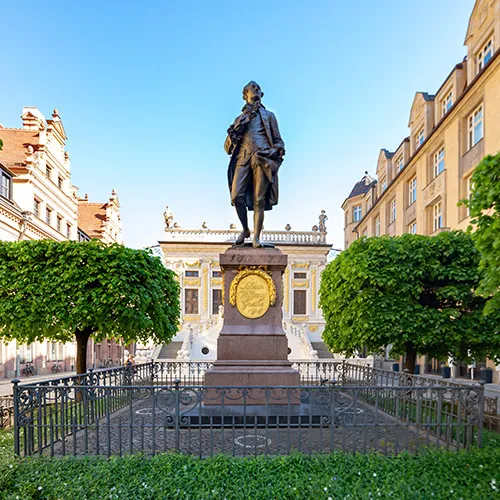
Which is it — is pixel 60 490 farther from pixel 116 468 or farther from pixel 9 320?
pixel 9 320

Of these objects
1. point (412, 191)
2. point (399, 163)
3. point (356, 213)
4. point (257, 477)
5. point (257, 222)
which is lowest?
point (257, 477)

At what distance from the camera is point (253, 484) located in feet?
15.8

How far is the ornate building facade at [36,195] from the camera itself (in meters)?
24.1

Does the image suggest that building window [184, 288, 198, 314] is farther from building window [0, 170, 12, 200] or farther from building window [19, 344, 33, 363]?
building window [0, 170, 12, 200]

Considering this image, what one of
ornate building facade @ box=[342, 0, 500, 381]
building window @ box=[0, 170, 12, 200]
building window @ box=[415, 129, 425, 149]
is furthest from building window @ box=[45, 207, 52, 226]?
building window @ box=[415, 129, 425, 149]

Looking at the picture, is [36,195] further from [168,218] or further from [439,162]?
[439,162]

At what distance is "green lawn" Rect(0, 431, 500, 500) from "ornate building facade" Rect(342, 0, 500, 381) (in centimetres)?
1766

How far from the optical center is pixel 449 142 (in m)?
23.6

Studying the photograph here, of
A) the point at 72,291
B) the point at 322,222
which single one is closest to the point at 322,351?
the point at 322,222

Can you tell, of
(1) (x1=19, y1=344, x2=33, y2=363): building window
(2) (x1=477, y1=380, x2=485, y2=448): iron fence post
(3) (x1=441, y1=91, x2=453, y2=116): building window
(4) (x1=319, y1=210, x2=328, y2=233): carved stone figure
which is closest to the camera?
(2) (x1=477, y1=380, x2=485, y2=448): iron fence post

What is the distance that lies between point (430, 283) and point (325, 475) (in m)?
9.53

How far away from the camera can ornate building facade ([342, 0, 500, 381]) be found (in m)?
19.5

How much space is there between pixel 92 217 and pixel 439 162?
120 feet

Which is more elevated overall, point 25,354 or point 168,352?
point 25,354
